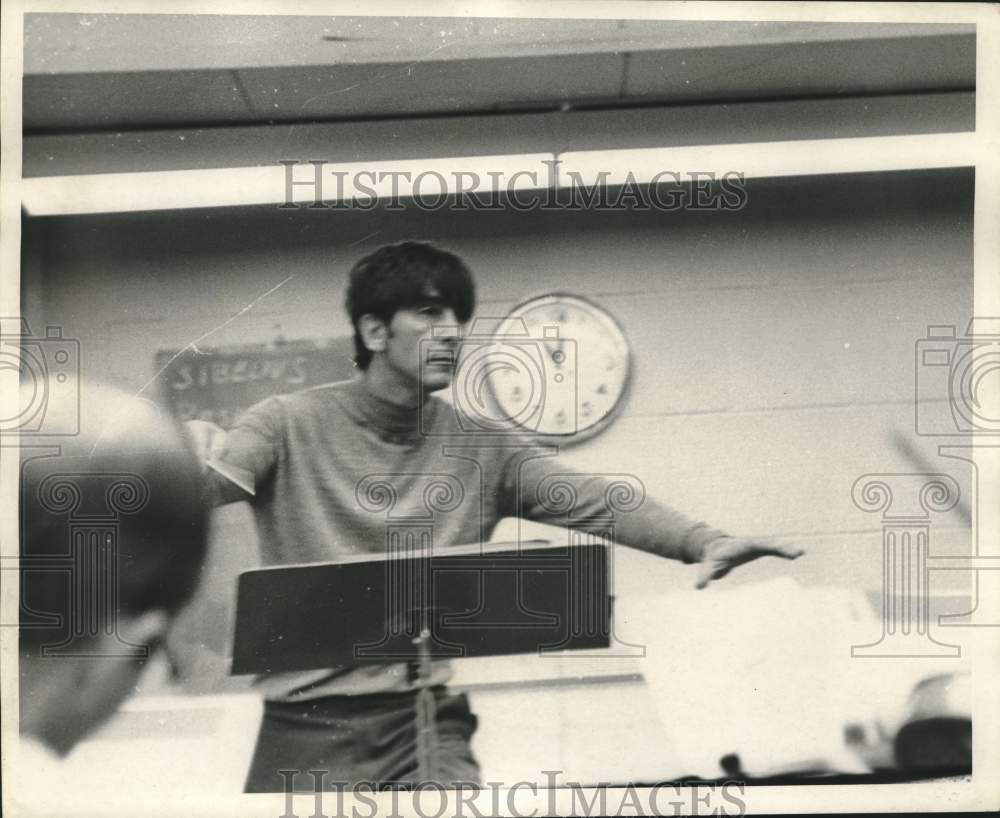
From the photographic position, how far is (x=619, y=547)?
2826mm

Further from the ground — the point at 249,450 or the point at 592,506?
the point at 249,450

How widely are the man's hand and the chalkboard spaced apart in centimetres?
129

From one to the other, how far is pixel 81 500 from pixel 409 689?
1.13 m

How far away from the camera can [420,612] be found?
9.13ft

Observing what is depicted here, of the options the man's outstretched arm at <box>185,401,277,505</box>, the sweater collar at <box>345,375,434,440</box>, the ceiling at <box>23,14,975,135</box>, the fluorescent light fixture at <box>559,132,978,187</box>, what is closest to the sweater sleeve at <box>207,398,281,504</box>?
the man's outstretched arm at <box>185,401,277,505</box>

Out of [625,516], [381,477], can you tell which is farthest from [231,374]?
[625,516]

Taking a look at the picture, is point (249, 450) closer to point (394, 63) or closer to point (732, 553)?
point (394, 63)

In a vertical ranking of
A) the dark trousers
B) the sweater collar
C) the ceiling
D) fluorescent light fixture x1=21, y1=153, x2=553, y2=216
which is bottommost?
the dark trousers

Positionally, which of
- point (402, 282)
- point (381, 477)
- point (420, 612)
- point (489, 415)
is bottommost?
point (420, 612)

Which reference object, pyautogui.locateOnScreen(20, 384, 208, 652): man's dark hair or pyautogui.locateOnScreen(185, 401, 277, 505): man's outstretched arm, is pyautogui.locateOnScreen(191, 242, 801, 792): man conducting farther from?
pyautogui.locateOnScreen(20, 384, 208, 652): man's dark hair

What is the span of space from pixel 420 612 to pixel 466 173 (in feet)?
4.35

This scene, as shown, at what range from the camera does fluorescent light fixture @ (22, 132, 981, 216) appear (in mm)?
2816

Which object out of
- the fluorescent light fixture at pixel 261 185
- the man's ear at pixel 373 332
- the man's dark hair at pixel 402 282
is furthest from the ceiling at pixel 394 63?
the man's ear at pixel 373 332

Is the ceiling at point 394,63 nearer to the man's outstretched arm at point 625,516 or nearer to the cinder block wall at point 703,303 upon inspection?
the cinder block wall at point 703,303
